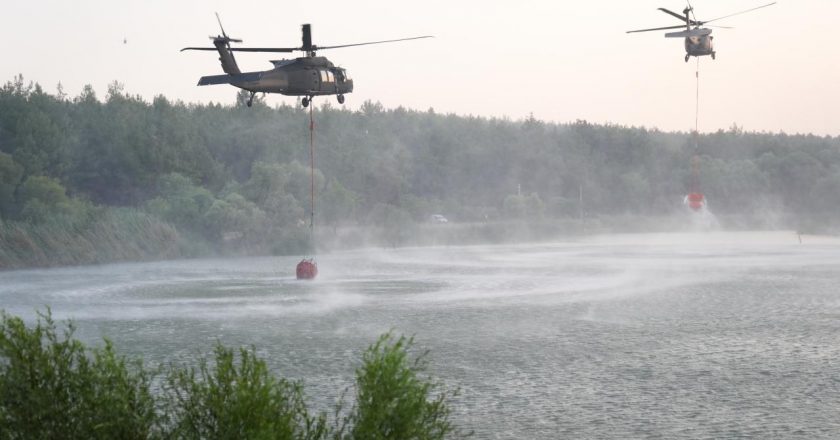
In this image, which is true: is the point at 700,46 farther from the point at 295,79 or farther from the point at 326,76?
the point at 295,79

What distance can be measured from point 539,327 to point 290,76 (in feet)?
28.5

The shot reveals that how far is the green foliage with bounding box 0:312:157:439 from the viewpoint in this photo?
929 cm

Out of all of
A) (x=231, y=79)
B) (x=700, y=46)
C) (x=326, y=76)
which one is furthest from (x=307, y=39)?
(x=700, y=46)

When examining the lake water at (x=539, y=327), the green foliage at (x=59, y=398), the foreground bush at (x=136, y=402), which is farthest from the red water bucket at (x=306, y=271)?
the green foliage at (x=59, y=398)

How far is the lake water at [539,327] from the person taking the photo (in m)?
16.2

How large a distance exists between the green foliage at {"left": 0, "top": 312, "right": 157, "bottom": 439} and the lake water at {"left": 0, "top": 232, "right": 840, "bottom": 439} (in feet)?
11.5

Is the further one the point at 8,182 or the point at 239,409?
the point at 8,182

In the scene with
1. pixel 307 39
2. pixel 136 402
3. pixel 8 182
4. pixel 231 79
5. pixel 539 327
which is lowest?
pixel 539 327

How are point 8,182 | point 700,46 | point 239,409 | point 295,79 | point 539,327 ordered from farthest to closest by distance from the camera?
point 8,182
point 700,46
point 539,327
point 295,79
point 239,409

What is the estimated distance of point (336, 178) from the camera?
83.5 metres

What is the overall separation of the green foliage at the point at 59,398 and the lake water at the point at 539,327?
3.51 m

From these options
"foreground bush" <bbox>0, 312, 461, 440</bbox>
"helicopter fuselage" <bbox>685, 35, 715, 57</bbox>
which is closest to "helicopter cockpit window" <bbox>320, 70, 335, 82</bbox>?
"helicopter fuselage" <bbox>685, 35, 715, 57</bbox>

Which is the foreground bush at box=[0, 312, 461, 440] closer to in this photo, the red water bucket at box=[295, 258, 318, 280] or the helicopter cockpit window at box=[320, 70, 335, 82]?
the helicopter cockpit window at box=[320, 70, 335, 82]

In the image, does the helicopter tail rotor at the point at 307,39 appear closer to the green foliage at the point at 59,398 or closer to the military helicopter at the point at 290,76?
the military helicopter at the point at 290,76
